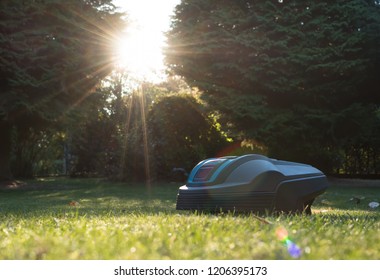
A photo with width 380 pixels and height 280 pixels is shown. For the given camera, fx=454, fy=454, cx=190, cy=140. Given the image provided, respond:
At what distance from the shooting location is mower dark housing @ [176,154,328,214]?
4.96 metres

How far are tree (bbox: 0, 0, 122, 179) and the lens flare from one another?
576 inches

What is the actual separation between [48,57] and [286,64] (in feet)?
29.6

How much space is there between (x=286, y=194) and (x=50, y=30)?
14.6 metres

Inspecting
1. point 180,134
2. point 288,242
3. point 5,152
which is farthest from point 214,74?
point 288,242

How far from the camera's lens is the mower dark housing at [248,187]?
4.96 meters

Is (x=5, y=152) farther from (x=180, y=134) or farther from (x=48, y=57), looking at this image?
(x=180, y=134)

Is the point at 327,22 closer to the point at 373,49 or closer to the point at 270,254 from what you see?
the point at 373,49

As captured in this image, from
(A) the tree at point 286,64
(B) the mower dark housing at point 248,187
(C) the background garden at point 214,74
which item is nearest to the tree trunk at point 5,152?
(C) the background garden at point 214,74

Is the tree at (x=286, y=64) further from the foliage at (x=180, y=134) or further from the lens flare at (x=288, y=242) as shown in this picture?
the lens flare at (x=288, y=242)

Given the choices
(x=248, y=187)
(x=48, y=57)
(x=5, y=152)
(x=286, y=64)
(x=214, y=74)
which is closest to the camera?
(x=248, y=187)

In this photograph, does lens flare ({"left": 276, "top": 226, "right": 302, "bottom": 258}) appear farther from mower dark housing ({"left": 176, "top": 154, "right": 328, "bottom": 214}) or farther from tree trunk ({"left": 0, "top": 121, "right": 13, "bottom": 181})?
tree trunk ({"left": 0, "top": 121, "right": 13, "bottom": 181})

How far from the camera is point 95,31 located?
18.7 metres

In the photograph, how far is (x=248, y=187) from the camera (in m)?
4.96
